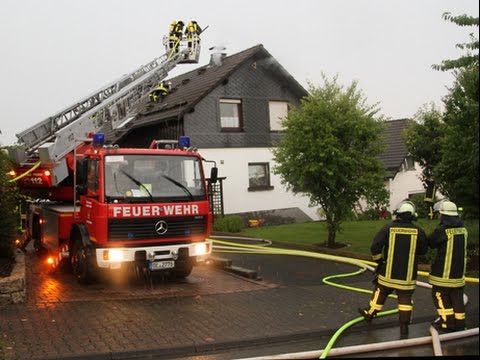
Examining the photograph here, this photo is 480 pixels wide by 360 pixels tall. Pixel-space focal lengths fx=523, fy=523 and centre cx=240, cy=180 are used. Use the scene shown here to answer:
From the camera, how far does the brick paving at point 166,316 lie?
5.09 m

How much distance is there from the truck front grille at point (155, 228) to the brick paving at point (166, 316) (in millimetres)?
863

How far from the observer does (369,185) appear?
873 centimetres

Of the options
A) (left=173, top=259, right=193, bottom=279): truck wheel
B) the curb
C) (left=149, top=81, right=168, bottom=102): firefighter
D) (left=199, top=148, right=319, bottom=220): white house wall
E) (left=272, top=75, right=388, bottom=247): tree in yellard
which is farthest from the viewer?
(left=199, top=148, right=319, bottom=220): white house wall

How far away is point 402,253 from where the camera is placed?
5.04 meters

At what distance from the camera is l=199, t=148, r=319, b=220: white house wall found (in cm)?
1817

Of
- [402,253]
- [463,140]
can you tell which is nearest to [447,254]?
[402,253]

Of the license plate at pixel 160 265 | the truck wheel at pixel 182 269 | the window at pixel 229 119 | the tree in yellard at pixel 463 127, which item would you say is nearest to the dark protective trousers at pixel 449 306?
the tree in yellard at pixel 463 127

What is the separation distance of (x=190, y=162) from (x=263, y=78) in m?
2.66

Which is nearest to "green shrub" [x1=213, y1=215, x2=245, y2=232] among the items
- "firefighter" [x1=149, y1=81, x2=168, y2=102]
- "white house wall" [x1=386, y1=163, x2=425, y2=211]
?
"firefighter" [x1=149, y1=81, x2=168, y2=102]

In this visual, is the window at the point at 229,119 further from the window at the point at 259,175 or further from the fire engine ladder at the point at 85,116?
the fire engine ladder at the point at 85,116

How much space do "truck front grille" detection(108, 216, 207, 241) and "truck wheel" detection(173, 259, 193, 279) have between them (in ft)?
1.56

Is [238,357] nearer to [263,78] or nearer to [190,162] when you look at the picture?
[263,78]

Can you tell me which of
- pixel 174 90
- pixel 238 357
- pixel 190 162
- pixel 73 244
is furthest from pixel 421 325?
pixel 174 90

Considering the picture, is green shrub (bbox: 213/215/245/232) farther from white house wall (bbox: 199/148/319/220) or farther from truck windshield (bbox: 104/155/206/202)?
truck windshield (bbox: 104/155/206/202)
